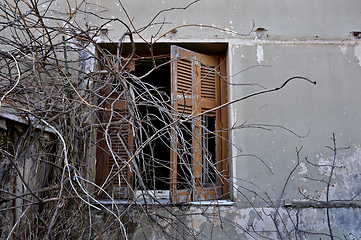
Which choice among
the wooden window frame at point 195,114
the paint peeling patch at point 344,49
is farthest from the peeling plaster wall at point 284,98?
the wooden window frame at point 195,114

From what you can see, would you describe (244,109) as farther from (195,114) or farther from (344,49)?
(344,49)

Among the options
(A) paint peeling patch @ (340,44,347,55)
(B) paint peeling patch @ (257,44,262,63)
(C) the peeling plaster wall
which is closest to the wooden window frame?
(C) the peeling plaster wall

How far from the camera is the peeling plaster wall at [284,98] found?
3205 mm

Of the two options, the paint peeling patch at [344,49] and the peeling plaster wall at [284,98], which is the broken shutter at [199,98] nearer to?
the peeling plaster wall at [284,98]

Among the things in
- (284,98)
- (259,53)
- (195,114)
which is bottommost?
(195,114)

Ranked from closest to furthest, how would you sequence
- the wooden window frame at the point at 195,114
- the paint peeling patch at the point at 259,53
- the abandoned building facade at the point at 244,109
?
1. the abandoned building facade at the point at 244,109
2. the wooden window frame at the point at 195,114
3. the paint peeling patch at the point at 259,53

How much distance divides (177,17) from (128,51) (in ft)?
2.36

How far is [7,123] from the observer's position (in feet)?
7.70

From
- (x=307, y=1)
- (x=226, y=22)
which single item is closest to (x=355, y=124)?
(x=307, y=1)

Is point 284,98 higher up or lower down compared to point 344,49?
lower down

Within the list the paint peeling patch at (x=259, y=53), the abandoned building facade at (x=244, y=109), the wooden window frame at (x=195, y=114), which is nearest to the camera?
the abandoned building facade at (x=244, y=109)

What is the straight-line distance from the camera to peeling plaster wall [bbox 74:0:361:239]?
321cm

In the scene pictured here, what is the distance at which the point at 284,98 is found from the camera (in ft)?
11.3

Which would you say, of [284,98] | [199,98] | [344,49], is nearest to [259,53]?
[284,98]
